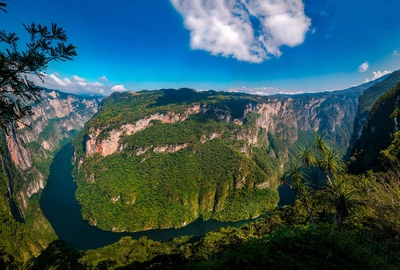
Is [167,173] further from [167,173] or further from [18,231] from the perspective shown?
[18,231]

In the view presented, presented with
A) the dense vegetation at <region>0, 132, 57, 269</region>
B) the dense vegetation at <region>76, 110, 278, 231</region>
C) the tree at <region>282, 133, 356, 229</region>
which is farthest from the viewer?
the dense vegetation at <region>76, 110, 278, 231</region>

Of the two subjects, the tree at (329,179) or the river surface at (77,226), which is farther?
the river surface at (77,226)

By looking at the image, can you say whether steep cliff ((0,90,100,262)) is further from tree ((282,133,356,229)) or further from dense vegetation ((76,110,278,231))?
tree ((282,133,356,229))

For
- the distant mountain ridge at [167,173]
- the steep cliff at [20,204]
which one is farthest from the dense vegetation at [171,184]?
the steep cliff at [20,204]

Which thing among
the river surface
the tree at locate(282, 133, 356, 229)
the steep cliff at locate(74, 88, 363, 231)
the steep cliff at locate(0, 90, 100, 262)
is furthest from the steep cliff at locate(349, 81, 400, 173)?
the steep cliff at locate(0, 90, 100, 262)

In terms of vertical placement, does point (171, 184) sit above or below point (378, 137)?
below

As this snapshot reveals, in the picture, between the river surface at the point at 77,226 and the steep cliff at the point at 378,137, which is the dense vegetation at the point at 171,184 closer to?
the river surface at the point at 77,226

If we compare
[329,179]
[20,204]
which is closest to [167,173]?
[20,204]

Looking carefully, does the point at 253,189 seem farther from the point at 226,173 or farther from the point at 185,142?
the point at 185,142
